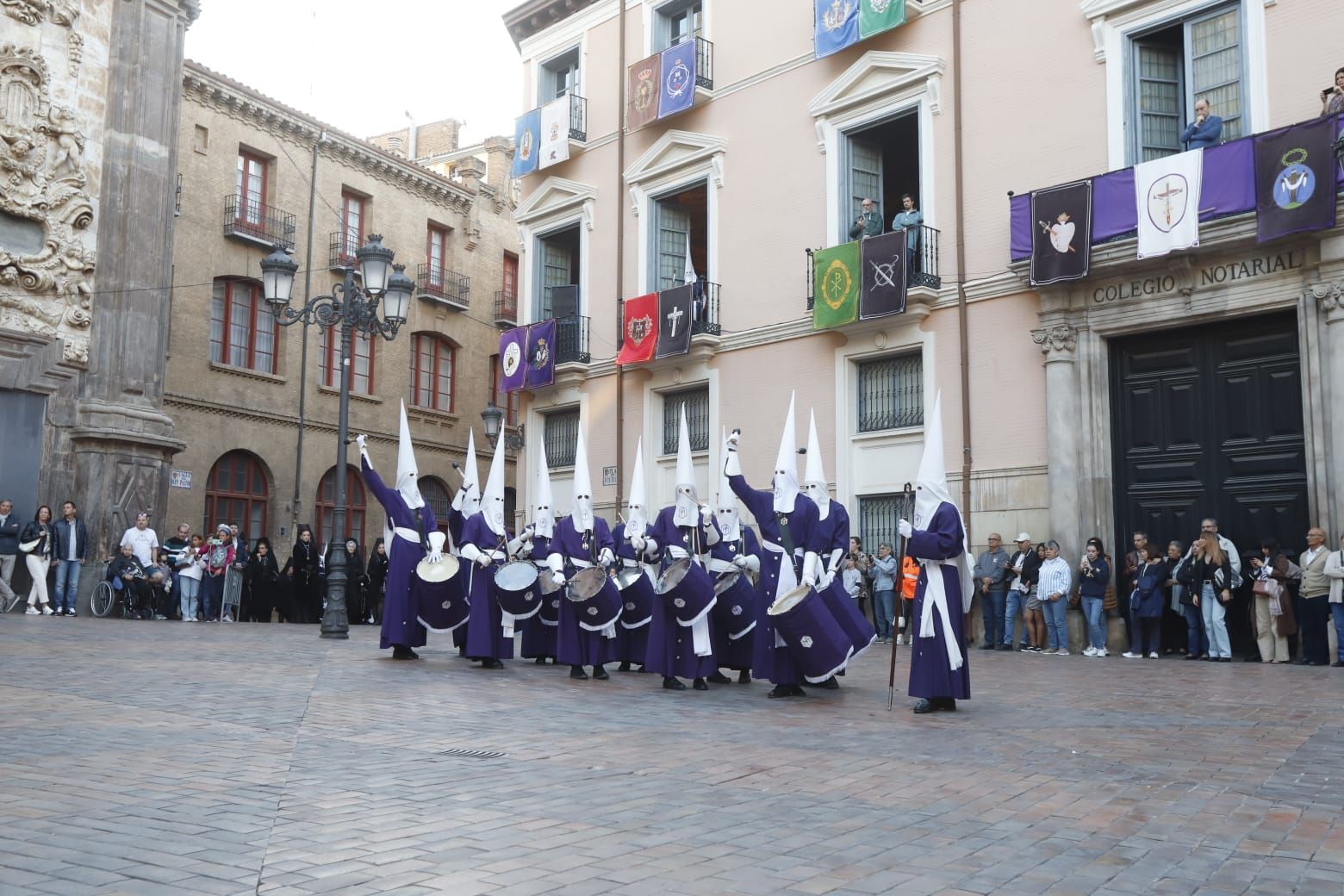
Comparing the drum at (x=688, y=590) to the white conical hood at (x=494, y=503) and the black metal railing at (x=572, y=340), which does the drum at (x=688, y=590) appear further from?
the black metal railing at (x=572, y=340)

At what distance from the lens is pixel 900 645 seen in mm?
18547

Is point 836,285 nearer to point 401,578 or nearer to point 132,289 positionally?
point 401,578

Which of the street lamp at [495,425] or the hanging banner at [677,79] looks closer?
the hanging banner at [677,79]

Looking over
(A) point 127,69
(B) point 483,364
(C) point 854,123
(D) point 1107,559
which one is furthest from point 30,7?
(D) point 1107,559

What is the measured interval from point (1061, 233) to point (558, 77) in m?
14.4

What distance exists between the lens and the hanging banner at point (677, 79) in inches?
932

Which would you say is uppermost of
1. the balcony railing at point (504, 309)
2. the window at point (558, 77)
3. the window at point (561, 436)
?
the window at point (558, 77)

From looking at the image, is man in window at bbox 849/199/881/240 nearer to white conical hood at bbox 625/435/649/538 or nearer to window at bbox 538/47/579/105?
white conical hood at bbox 625/435/649/538

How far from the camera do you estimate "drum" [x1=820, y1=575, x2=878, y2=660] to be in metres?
11.2

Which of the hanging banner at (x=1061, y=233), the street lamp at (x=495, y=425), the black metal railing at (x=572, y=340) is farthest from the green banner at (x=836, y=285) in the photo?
the street lamp at (x=495, y=425)

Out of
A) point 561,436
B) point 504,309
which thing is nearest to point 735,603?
point 561,436

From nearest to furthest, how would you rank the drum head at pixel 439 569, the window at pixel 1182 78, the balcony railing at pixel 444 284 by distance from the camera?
1. the drum head at pixel 439 569
2. the window at pixel 1182 78
3. the balcony railing at pixel 444 284

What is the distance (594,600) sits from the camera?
12211 millimetres

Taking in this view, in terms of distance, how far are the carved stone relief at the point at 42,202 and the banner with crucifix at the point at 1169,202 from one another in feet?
60.6
